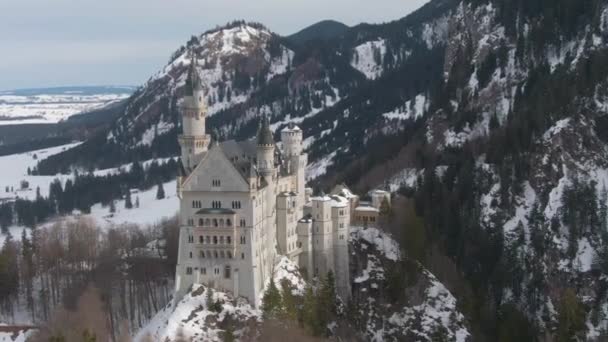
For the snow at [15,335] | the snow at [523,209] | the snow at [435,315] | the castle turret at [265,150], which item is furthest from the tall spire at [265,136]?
the snow at [523,209]

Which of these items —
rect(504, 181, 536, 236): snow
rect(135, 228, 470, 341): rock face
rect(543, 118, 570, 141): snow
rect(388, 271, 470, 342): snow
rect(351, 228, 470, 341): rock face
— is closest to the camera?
rect(135, 228, 470, 341): rock face

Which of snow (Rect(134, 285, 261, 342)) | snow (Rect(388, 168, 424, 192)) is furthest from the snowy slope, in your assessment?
snow (Rect(388, 168, 424, 192))

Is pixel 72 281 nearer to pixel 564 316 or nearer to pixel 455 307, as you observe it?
pixel 455 307

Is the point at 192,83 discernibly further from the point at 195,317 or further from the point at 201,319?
the point at 201,319

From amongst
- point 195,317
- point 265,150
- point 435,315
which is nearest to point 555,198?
point 435,315

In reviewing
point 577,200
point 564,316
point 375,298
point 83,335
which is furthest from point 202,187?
point 577,200

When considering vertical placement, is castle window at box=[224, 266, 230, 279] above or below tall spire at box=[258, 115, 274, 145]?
below

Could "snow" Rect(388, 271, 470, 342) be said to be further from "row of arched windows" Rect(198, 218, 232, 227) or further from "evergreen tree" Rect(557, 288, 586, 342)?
"row of arched windows" Rect(198, 218, 232, 227)
